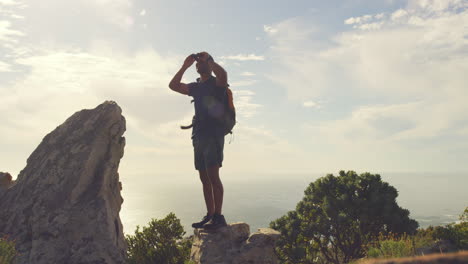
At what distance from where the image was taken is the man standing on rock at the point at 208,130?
5949mm

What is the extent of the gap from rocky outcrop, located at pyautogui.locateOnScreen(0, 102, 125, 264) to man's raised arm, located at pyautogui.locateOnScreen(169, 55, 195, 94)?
9.46 ft

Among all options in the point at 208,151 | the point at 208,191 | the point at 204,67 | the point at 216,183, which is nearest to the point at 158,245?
the point at 208,191

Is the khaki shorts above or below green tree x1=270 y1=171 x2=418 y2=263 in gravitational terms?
above

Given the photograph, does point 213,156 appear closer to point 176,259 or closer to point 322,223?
point 176,259

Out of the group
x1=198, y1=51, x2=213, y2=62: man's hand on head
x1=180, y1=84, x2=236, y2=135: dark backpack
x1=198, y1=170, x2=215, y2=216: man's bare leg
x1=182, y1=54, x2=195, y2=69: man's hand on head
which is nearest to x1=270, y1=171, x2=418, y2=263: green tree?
x1=198, y1=170, x2=215, y2=216: man's bare leg

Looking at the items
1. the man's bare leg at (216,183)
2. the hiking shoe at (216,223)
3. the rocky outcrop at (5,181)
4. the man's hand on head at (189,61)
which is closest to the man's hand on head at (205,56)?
the man's hand on head at (189,61)

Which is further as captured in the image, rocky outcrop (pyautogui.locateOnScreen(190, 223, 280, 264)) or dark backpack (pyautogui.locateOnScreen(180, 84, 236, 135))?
A: dark backpack (pyautogui.locateOnScreen(180, 84, 236, 135))

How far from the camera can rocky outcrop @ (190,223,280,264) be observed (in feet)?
18.9

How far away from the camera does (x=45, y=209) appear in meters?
6.96

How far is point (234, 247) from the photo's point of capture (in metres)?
6.02

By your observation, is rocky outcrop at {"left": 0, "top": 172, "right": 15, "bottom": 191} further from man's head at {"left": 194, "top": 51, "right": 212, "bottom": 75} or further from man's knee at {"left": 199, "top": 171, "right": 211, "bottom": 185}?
man's head at {"left": 194, "top": 51, "right": 212, "bottom": 75}

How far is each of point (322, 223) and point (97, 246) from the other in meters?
22.6

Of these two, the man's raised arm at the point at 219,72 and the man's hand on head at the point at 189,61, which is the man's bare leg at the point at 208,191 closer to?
the man's raised arm at the point at 219,72

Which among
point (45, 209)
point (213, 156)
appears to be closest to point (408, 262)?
point (213, 156)
